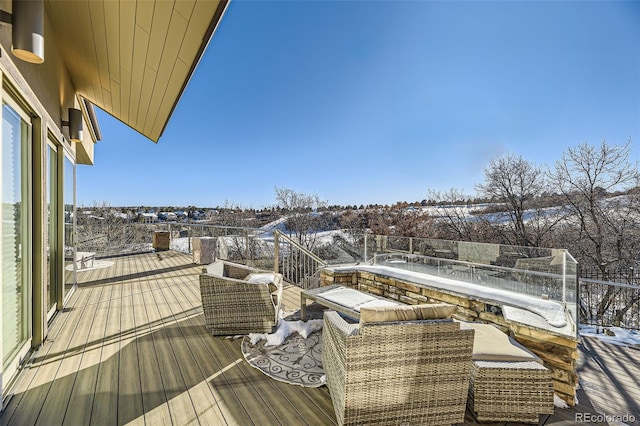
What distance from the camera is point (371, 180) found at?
57.2 ft

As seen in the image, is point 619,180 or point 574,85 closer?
point 574,85

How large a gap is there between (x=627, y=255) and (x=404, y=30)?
437 inches

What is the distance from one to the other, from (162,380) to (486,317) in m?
3.20

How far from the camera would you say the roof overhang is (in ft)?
7.36

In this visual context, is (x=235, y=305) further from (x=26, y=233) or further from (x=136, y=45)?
(x=136, y=45)

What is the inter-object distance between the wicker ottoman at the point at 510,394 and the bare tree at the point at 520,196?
13.3m

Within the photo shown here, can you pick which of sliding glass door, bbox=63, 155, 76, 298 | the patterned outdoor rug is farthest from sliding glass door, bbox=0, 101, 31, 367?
sliding glass door, bbox=63, 155, 76, 298

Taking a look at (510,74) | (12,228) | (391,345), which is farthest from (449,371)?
(510,74)

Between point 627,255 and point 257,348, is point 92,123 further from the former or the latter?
point 627,255

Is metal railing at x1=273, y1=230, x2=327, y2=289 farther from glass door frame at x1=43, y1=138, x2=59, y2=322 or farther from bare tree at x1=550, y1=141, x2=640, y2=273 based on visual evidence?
bare tree at x1=550, y1=141, x2=640, y2=273

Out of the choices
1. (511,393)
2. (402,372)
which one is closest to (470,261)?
(511,393)

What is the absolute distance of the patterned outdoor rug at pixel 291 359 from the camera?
97.8 inches

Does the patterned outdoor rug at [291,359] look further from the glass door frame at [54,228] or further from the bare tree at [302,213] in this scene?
the bare tree at [302,213]

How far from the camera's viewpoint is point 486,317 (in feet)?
10.2
